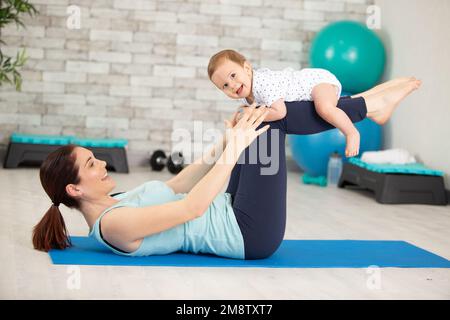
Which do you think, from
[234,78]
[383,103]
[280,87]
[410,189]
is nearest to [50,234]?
[234,78]

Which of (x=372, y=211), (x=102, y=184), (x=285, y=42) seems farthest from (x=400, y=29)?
(x=102, y=184)

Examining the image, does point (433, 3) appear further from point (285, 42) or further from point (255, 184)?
point (255, 184)

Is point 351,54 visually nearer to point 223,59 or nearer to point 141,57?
point 141,57

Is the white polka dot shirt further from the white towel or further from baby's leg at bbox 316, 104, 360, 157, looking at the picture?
the white towel

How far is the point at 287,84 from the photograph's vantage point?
3016 mm

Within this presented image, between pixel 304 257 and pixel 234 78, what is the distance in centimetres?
80

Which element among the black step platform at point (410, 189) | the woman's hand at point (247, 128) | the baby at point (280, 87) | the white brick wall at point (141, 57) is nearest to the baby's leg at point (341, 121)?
the baby at point (280, 87)

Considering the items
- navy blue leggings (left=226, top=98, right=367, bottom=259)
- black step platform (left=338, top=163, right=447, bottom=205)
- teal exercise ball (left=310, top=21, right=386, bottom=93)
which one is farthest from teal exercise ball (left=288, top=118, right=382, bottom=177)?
navy blue leggings (left=226, top=98, right=367, bottom=259)

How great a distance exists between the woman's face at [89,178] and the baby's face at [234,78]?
675 mm

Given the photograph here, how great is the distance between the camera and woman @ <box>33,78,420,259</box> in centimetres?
248

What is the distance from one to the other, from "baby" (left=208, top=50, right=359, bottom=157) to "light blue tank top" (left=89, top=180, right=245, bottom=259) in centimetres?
48

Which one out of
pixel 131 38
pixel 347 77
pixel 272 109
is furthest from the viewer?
pixel 131 38
